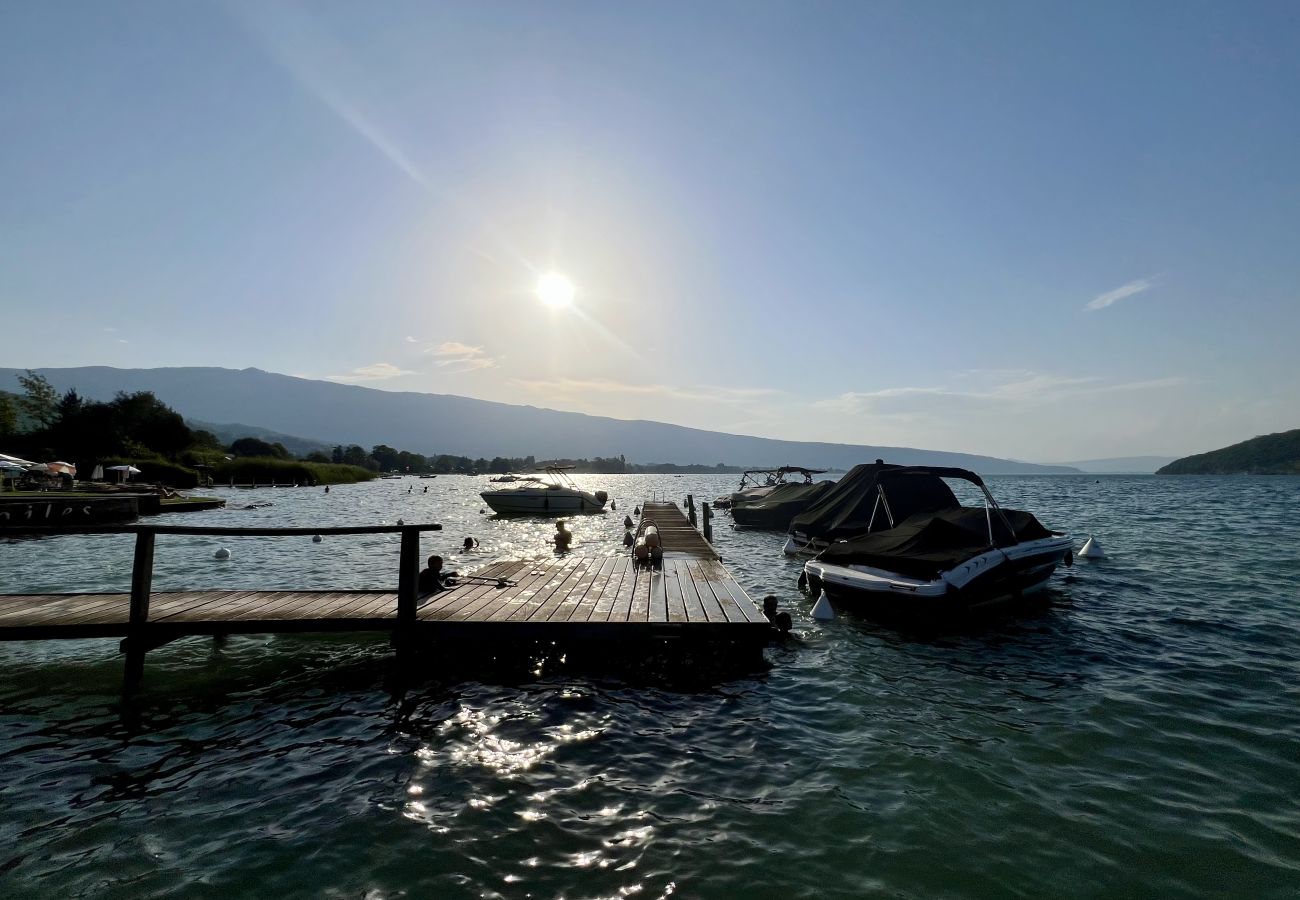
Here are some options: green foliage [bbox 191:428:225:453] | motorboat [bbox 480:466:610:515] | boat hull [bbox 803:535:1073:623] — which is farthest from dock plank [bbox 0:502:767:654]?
green foliage [bbox 191:428:225:453]

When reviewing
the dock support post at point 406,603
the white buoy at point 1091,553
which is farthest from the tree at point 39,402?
the white buoy at point 1091,553

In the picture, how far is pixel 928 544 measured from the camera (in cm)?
1562

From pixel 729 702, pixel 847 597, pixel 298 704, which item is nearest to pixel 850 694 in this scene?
pixel 729 702

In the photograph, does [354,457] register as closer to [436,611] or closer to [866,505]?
[866,505]

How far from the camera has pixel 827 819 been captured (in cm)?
645

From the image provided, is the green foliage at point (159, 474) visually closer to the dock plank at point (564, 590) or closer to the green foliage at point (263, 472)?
the green foliage at point (263, 472)

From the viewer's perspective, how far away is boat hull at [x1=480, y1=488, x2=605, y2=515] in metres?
51.3

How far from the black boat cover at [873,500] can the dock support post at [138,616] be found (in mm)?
18916

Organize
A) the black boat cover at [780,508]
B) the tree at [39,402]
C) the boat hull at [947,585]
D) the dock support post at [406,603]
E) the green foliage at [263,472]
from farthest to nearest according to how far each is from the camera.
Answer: the green foliage at [263,472] → the tree at [39,402] → the black boat cover at [780,508] → the boat hull at [947,585] → the dock support post at [406,603]

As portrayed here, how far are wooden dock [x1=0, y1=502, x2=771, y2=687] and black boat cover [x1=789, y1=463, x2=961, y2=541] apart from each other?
10140mm

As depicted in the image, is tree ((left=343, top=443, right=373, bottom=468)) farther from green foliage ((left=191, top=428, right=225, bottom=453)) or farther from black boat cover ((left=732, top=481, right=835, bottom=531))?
black boat cover ((left=732, top=481, right=835, bottom=531))

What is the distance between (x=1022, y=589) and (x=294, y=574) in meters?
23.5

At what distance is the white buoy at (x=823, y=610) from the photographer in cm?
1534

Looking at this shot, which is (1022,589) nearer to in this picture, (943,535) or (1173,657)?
(943,535)
